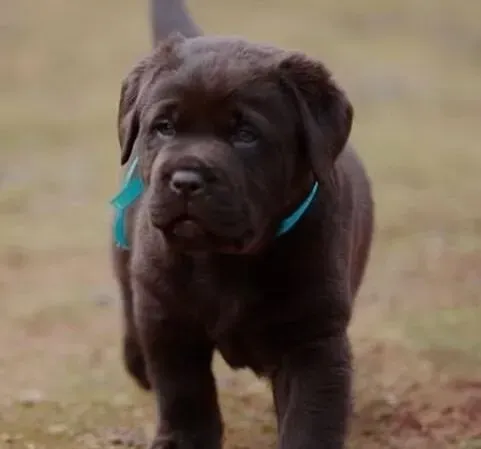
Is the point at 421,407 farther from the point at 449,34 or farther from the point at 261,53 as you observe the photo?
the point at 449,34

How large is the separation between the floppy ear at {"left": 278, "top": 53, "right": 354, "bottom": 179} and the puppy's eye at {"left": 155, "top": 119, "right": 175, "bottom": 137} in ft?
1.09

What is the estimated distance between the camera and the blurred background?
4.65m

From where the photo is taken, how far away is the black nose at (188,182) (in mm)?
3275

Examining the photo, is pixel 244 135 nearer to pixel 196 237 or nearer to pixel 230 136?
pixel 230 136

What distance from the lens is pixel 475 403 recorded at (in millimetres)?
4613

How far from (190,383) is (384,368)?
133cm

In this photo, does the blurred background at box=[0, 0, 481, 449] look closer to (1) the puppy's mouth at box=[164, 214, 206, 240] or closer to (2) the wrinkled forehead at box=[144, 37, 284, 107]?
(1) the puppy's mouth at box=[164, 214, 206, 240]

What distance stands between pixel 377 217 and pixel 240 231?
4.79 meters

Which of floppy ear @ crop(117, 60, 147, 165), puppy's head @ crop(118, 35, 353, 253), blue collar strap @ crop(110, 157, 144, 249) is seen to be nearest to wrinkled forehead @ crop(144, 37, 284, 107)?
puppy's head @ crop(118, 35, 353, 253)

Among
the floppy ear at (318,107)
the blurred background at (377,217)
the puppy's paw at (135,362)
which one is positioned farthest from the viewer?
the puppy's paw at (135,362)

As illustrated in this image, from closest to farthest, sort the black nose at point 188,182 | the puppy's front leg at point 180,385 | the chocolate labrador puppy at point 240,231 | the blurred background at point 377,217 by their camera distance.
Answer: the black nose at point 188,182
the chocolate labrador puppy at point 240,231
the puppy's front leg at point 180,385
the blurred background at point 377,217

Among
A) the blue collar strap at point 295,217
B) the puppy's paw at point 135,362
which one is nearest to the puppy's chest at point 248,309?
the blue collar strap at point 295,217

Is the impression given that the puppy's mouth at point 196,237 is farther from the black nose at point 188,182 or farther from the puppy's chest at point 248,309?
the puppy's chest at point 248,309

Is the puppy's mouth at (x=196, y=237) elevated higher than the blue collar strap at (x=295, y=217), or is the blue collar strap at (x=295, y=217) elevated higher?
the puppy's mouth at (x=196, y=237)
